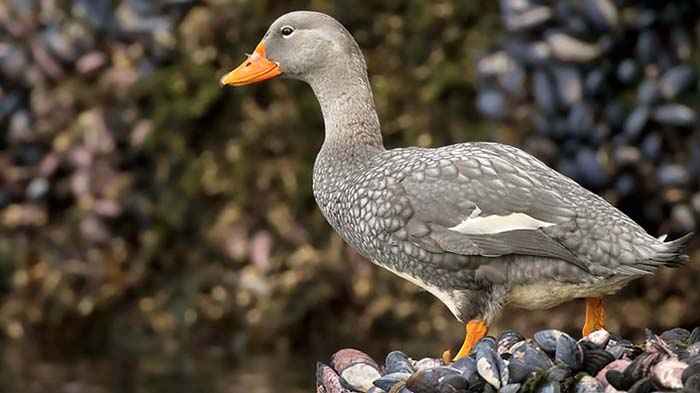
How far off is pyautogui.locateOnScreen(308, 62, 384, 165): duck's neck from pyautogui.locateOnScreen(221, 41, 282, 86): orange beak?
19 cm

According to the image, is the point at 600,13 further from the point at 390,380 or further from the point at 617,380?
the point at 617,380

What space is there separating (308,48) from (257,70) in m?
0.21

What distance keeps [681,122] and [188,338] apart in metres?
2.37

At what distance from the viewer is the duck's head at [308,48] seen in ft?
13.0

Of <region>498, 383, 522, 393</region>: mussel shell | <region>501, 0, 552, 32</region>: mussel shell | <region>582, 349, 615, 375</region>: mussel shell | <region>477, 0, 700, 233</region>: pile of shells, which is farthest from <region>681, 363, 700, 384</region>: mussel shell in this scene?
<region>501, 0, 552, 32</region>: mussel shell

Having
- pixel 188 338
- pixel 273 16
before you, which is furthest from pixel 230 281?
pixel 273 16

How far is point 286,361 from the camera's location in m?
6.38

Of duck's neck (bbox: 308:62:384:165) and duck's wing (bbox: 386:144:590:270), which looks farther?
duck's neck (bbox: 308:62:384:165)

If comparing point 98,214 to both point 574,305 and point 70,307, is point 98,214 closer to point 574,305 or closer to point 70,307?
point 70,307

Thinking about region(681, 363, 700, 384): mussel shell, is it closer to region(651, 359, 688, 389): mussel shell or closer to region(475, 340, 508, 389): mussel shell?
region(651, 359, 688, 389): mussel shell

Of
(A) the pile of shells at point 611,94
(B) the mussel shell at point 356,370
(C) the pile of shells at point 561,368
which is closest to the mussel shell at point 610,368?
(C) the pile of shells at point 561,368

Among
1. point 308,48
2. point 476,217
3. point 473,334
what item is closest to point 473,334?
point 473,334

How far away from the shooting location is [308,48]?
3.96 meters

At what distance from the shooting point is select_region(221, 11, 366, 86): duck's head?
3.95 metres
